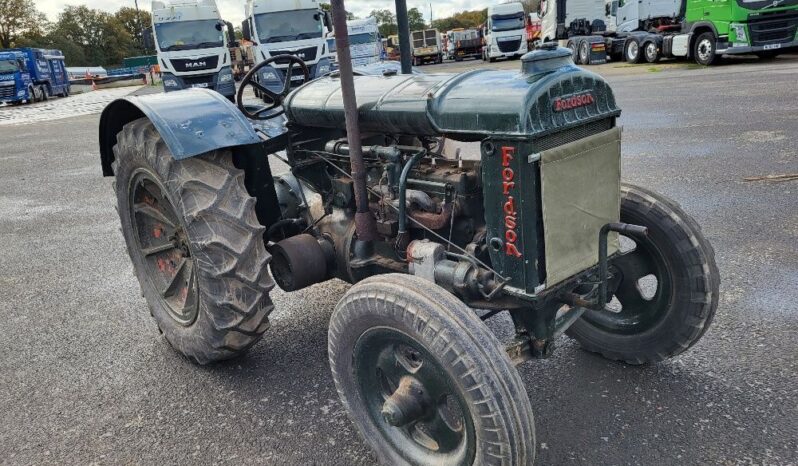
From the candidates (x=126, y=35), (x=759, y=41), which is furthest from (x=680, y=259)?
(x=126, y=35)

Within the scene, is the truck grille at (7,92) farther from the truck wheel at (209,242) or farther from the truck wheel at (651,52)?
the truck wheel at (209,242)

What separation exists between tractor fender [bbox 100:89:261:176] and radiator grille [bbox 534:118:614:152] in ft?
4.87

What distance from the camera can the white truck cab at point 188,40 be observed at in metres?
19.4

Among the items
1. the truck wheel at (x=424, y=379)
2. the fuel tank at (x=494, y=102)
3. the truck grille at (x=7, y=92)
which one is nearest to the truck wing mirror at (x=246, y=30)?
the truck grille at (x=7, y=92)

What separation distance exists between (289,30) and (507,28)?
16444mm

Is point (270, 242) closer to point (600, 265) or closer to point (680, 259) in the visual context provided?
point (600, 265)

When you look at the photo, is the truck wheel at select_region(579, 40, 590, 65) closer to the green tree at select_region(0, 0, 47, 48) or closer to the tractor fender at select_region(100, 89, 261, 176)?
the tractor fender at select_region(100, 89, 261, 176)

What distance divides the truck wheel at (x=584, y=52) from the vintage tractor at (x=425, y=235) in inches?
902

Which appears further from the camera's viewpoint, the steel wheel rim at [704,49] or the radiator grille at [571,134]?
the steel wheel rim at [704,49]

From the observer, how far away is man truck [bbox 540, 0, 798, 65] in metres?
16.8

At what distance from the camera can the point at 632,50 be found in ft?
75.9

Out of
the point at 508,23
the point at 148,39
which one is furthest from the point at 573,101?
the point at 508,23

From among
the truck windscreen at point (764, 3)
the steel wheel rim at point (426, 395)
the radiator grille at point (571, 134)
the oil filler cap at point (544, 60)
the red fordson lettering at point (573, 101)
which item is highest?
the truck windscreen at point (764, 3)

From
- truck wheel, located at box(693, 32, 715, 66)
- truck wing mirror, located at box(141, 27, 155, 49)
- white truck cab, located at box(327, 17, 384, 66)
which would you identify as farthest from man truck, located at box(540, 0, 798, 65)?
truck wing mirror, located at box(141, 27, 155, 49)
